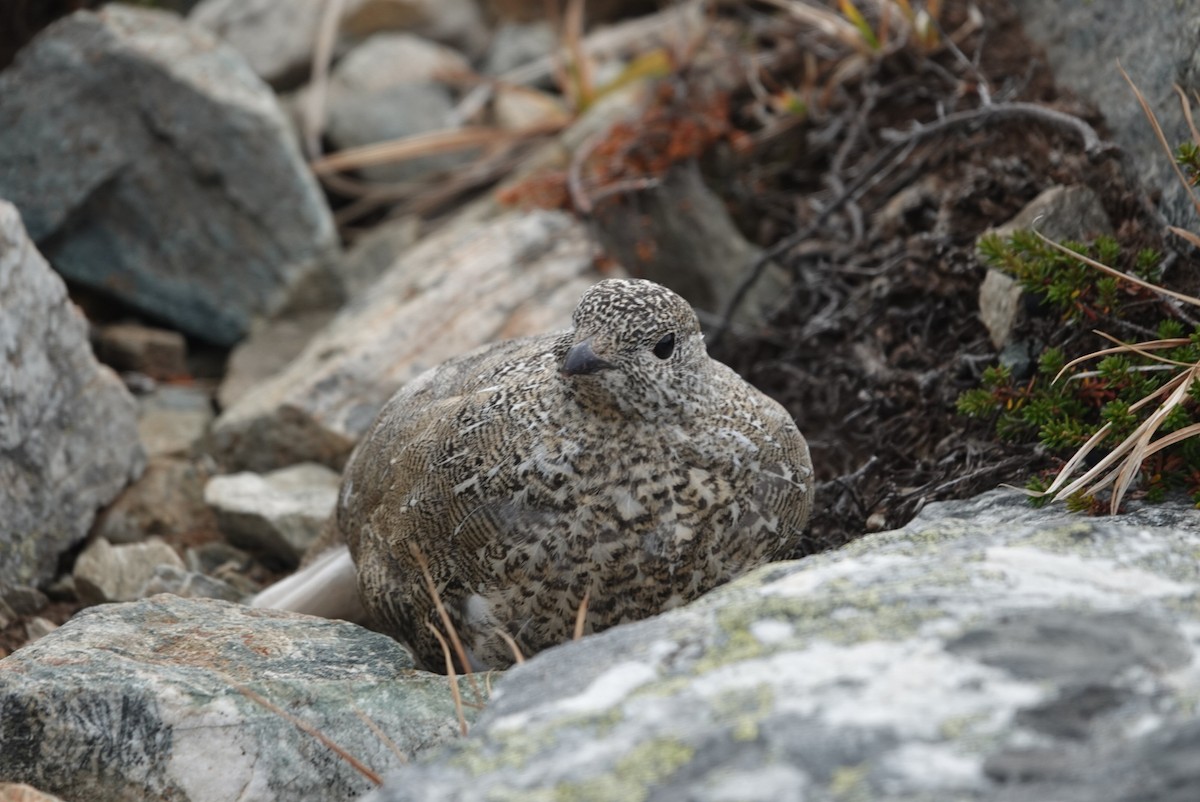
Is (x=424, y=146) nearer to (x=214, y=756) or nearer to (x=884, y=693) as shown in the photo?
(x=214, y=756)

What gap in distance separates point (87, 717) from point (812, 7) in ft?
20.6

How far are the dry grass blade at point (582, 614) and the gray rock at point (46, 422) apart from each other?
9.21 feet

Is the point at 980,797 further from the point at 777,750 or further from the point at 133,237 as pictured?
the point at 133,237

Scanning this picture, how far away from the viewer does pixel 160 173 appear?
8062mm

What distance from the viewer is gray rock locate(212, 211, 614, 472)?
6.71 m

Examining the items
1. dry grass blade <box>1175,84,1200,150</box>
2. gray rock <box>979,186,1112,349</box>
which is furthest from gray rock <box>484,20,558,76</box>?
dry grass blade <box>1175,84,1200,150</box>

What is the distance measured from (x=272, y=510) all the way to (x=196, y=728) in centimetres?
250

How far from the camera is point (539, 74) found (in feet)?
33.0

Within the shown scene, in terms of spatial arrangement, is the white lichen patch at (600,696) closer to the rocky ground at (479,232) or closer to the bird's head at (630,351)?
the rocky ground at (479,232)

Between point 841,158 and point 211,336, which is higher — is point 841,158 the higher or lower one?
the higher one

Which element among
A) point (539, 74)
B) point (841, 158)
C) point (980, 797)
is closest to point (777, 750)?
point (980, 797)

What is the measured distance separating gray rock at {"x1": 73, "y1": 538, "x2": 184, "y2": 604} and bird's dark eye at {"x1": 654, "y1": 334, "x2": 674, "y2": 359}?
2663 mm

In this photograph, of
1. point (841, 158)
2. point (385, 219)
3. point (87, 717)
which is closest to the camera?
point (87, 717)

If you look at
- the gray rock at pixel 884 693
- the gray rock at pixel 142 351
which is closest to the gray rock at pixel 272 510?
the gray rock at pixel 142 351
